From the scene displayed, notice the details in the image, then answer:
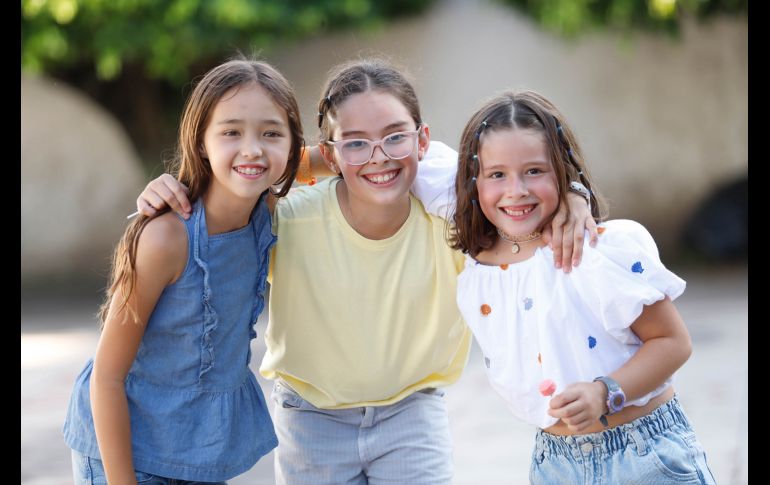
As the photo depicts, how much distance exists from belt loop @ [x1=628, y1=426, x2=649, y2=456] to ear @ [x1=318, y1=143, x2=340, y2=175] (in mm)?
996

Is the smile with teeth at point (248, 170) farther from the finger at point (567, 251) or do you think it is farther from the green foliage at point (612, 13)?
the green foliage at point (612, 13)

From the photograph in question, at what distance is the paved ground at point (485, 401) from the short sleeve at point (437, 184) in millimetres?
1595

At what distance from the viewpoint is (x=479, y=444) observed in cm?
402

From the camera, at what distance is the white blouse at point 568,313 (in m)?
1.93

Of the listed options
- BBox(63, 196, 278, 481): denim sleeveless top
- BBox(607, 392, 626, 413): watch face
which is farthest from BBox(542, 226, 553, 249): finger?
BBox(63, 196, 278, 481): denim sleeveless top

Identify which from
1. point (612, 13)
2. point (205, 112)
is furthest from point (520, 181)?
point (612, 13)

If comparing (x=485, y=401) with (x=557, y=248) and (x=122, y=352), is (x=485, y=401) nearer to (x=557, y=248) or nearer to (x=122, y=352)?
(x=557, y=248)

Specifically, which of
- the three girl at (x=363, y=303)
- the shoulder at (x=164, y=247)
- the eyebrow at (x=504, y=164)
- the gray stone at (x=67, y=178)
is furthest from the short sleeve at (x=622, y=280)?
the gray stone at (x=67, y=178)

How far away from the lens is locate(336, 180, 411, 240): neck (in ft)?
7.75

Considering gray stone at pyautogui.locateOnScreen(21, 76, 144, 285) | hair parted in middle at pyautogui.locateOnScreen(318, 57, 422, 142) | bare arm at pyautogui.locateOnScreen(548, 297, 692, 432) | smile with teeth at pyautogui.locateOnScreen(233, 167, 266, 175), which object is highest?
gray stone at pyautogui.locateOnScreen(21, 76, 144, 285)

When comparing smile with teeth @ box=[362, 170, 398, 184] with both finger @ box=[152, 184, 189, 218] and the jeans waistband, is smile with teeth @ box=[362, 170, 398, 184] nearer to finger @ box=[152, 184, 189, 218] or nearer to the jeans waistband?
finger @ box=[152, 184, 189, 218]
